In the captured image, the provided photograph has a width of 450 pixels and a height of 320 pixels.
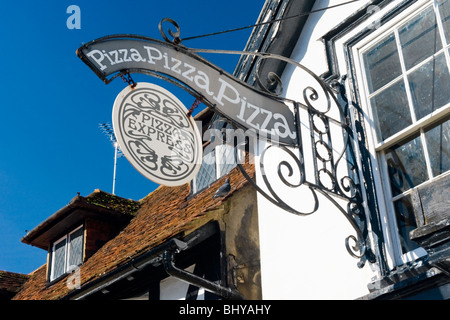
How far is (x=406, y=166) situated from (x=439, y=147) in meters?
0.34

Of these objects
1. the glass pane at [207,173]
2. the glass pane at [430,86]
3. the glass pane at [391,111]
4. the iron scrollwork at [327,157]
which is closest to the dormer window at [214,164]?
the glass pane at [207,173]

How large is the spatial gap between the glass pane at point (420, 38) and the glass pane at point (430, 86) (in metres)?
0.11

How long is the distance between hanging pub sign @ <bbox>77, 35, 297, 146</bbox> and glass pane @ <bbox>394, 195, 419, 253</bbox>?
39.2 inches

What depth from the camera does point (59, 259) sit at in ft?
38.2

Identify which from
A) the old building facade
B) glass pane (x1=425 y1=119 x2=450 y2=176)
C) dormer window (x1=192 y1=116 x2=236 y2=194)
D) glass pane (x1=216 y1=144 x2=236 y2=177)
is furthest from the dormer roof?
glass pane (x1=425 y1=119 x2=450 y2=176)

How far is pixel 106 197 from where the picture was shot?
11672mm

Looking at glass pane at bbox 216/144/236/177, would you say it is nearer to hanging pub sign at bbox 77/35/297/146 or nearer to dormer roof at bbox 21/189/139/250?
dormer roof at bbox 21/189/139/250

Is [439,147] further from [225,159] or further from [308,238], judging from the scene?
[225,159]

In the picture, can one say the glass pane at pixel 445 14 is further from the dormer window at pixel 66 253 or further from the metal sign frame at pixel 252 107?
the dormer window at pixel 66 253

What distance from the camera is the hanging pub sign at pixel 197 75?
15.2 ft

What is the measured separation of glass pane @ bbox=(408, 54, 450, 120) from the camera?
5207 mm
